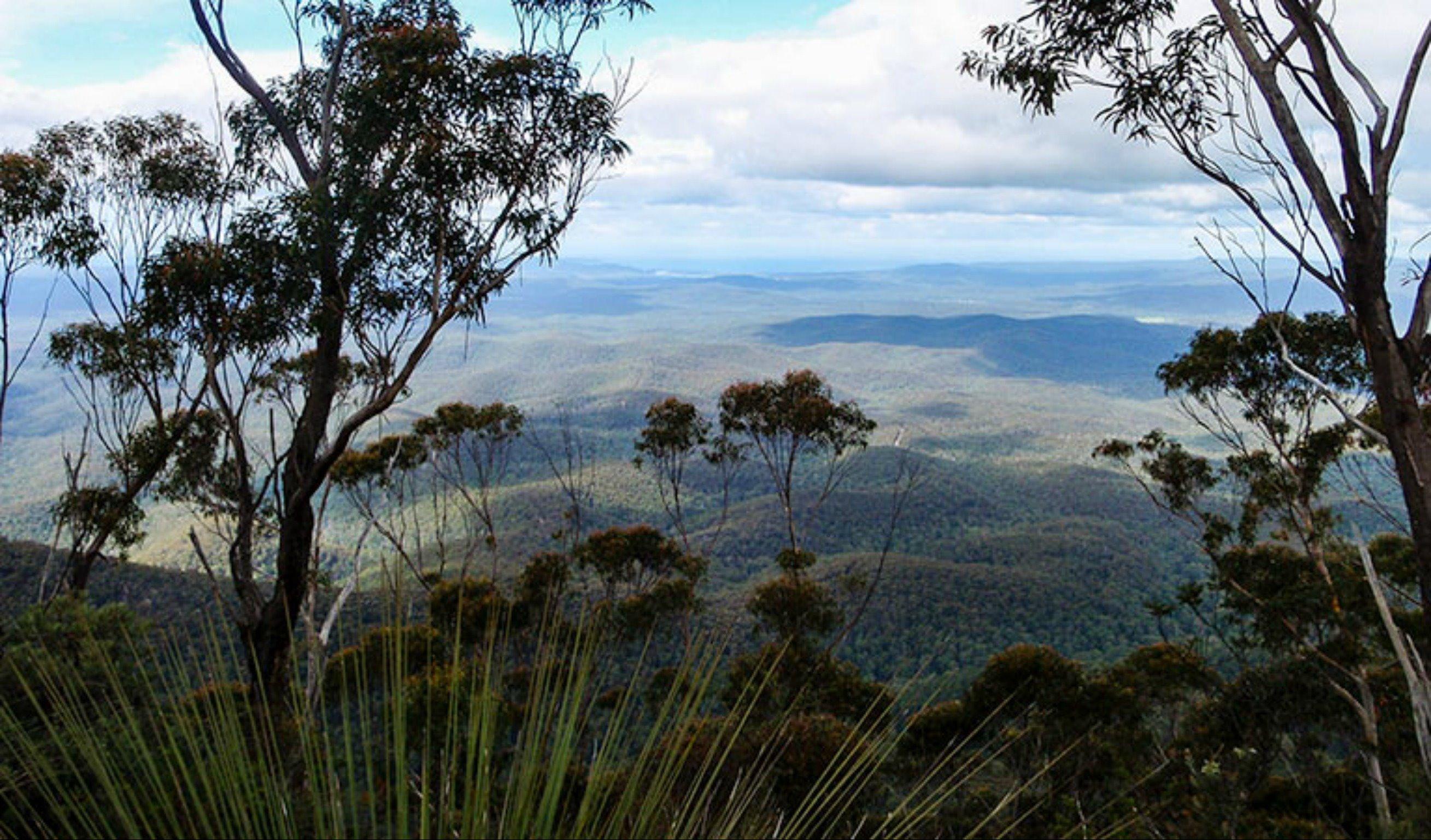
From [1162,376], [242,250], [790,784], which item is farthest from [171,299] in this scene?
[1162,376]

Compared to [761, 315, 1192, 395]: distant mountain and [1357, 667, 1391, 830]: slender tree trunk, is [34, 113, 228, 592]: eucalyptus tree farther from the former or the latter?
[761, 315, 1192, 395]: distant mountain

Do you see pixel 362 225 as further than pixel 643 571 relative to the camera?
No

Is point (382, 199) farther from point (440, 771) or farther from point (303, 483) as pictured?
point (440, 771)

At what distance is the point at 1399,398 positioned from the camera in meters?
2.55

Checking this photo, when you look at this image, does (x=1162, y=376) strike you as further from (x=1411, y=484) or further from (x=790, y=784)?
(x=1411, y=484)

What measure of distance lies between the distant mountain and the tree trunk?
468ft

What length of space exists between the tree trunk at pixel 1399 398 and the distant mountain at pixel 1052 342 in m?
143

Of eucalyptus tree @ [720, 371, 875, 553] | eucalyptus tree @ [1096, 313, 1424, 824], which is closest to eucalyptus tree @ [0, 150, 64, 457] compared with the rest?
eucalyptus tree @ [720, 371, 875, 553]

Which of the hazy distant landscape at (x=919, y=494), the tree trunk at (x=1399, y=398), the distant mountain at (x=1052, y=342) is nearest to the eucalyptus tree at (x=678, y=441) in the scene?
the hazy distant landscape at (x=919, y=494)

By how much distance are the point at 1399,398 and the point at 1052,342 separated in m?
184

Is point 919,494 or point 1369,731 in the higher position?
point 1369,731

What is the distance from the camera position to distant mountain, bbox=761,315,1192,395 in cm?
15300

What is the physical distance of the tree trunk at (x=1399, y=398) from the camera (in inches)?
98.4

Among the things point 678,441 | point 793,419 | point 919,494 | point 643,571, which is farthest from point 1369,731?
point 919,494
